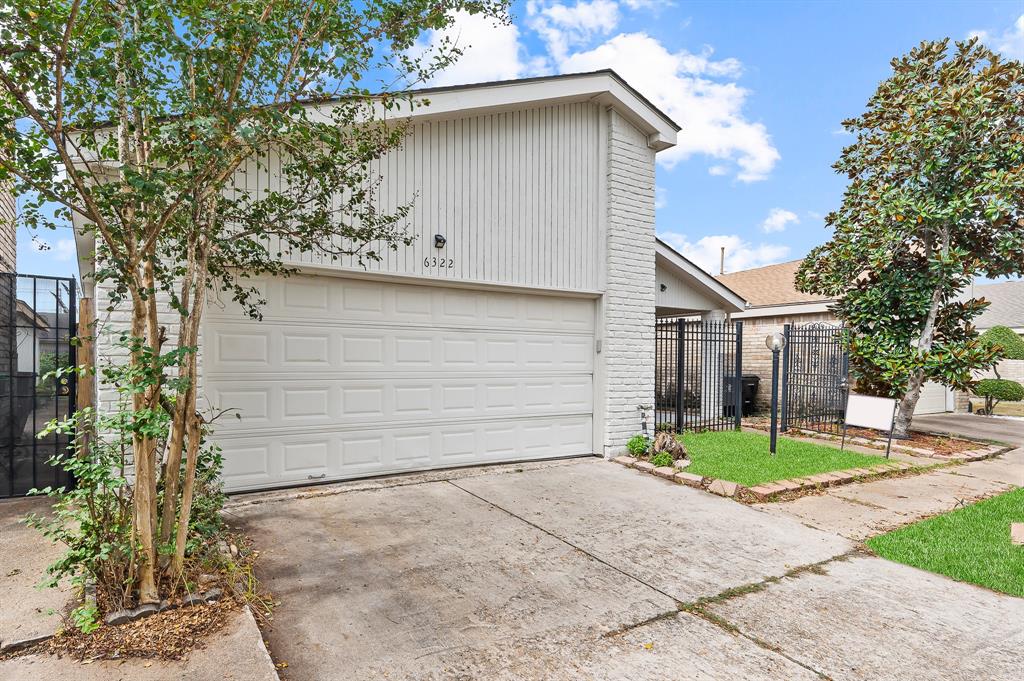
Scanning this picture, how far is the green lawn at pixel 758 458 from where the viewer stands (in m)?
5.93

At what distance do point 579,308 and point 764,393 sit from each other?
26.8ft

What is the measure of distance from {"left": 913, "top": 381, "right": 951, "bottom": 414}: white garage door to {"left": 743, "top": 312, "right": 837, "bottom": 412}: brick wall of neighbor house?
3.12 metres

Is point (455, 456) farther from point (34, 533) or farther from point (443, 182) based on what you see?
point (34, 533)

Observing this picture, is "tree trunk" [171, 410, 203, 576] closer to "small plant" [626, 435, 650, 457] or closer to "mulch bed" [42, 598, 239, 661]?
"mulch bed" [42, 598, 239, 661]

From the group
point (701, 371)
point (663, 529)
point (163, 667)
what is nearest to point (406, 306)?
point (663, 529)

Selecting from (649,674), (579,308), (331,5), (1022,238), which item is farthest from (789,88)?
Answer: (649,674)

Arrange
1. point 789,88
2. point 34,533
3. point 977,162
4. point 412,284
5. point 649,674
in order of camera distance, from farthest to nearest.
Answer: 1. point 789,88
2. point 977,162
3. point 412,284
4. point 34,533
5. point 649,674

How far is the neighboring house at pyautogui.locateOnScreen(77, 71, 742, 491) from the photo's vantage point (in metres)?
5.16

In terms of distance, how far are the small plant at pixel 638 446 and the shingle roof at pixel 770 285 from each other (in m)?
7.91

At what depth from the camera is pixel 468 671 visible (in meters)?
2.41

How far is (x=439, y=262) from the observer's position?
5816mm

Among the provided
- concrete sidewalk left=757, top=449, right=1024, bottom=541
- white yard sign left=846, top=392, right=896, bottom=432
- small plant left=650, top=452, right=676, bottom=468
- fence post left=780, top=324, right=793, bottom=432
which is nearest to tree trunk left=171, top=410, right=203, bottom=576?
concrete sidewalk left=757, top=449, right=1024, bottom=541

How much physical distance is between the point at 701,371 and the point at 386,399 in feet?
19.9

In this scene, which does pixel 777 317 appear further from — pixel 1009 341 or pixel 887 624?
pixel 887 624
